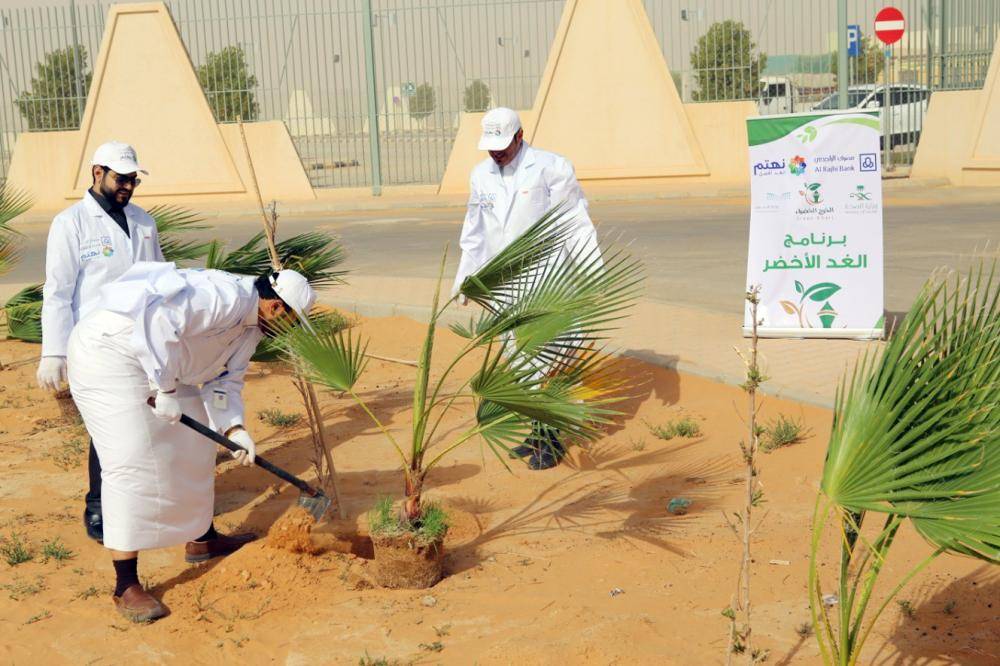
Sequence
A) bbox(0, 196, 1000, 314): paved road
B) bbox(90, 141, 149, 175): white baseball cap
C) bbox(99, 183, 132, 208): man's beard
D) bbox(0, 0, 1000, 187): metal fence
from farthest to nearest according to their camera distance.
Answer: bbox(0, 0, 1000, 187): metal fence → bbox(0, 196, 1000, 314): paved road → bbox(99, 183, 132, 208): man's beard → bbox(90, 141, 149, 175): white baseball cap

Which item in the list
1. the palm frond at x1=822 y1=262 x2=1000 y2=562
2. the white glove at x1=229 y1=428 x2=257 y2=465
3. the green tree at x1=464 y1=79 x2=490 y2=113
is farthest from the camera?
the green tree at x1=464 y1=79 x2=490 y2=113

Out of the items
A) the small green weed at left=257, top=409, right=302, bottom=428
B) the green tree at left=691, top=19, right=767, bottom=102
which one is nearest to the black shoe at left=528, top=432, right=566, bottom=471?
the small green weed at left=257, top=409, right=302, bottom=428

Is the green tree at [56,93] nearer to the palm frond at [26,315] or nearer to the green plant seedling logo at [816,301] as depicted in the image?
the palm frond at [26,315]

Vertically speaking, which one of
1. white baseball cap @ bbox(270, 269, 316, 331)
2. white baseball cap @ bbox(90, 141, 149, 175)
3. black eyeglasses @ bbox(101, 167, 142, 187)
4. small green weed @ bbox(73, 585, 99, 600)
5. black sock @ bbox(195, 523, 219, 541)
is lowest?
small green weed @ bbox(73, 585, 99, 600)

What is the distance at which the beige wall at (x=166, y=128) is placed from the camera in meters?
22.2

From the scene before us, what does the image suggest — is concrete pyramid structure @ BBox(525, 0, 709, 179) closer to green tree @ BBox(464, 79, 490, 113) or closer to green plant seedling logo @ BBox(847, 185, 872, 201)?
green tree @ BBox(464, 79, 490, 113)

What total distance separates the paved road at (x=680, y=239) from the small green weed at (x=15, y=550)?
5.43 m

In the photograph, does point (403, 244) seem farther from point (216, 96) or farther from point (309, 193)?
point (216, 96)

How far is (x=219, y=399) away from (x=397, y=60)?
18.2m

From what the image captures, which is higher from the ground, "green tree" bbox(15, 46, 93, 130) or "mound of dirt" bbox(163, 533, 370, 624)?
"green tree" bbox(15, 46, 93, 130)

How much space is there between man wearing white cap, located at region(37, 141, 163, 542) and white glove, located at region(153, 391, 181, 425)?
1.26m

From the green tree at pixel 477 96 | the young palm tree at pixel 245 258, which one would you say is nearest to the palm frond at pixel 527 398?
the young palm tree at pixel 245 258

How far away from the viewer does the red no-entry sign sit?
20047mm

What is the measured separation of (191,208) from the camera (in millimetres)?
21750
